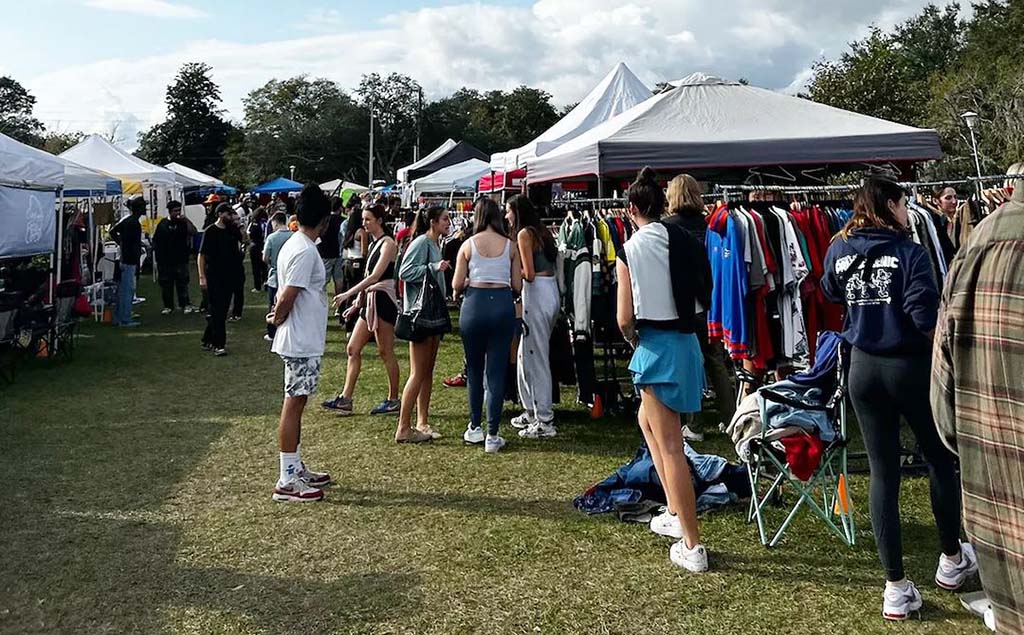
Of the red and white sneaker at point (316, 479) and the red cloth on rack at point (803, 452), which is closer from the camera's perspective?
the red cloth on rack at point (803, 452)

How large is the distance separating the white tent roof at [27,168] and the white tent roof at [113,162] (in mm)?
8635

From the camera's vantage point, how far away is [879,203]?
3.57 metres

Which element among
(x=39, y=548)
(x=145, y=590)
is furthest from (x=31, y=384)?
(x=145, y=590)

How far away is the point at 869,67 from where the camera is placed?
36.0m

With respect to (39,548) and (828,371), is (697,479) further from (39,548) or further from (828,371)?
(39,548)

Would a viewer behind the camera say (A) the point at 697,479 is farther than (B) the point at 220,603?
Yes

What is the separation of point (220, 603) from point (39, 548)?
134 cm

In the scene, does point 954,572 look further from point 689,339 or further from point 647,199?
point 647,199

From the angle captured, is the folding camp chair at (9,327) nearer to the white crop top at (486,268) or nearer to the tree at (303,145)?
the white crop top at (486,268)

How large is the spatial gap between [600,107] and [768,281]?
26.4 feet

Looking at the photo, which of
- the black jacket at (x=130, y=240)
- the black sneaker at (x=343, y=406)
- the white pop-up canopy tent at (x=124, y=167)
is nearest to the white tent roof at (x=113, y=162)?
the white pop-up canopy tent at (x=124, y=167)

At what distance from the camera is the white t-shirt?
16.3ft

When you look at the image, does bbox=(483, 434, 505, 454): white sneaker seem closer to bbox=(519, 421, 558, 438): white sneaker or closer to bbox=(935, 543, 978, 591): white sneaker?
bbox=(519, 421, 558, 438): white sneaker

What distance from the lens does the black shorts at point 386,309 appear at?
6.57m
